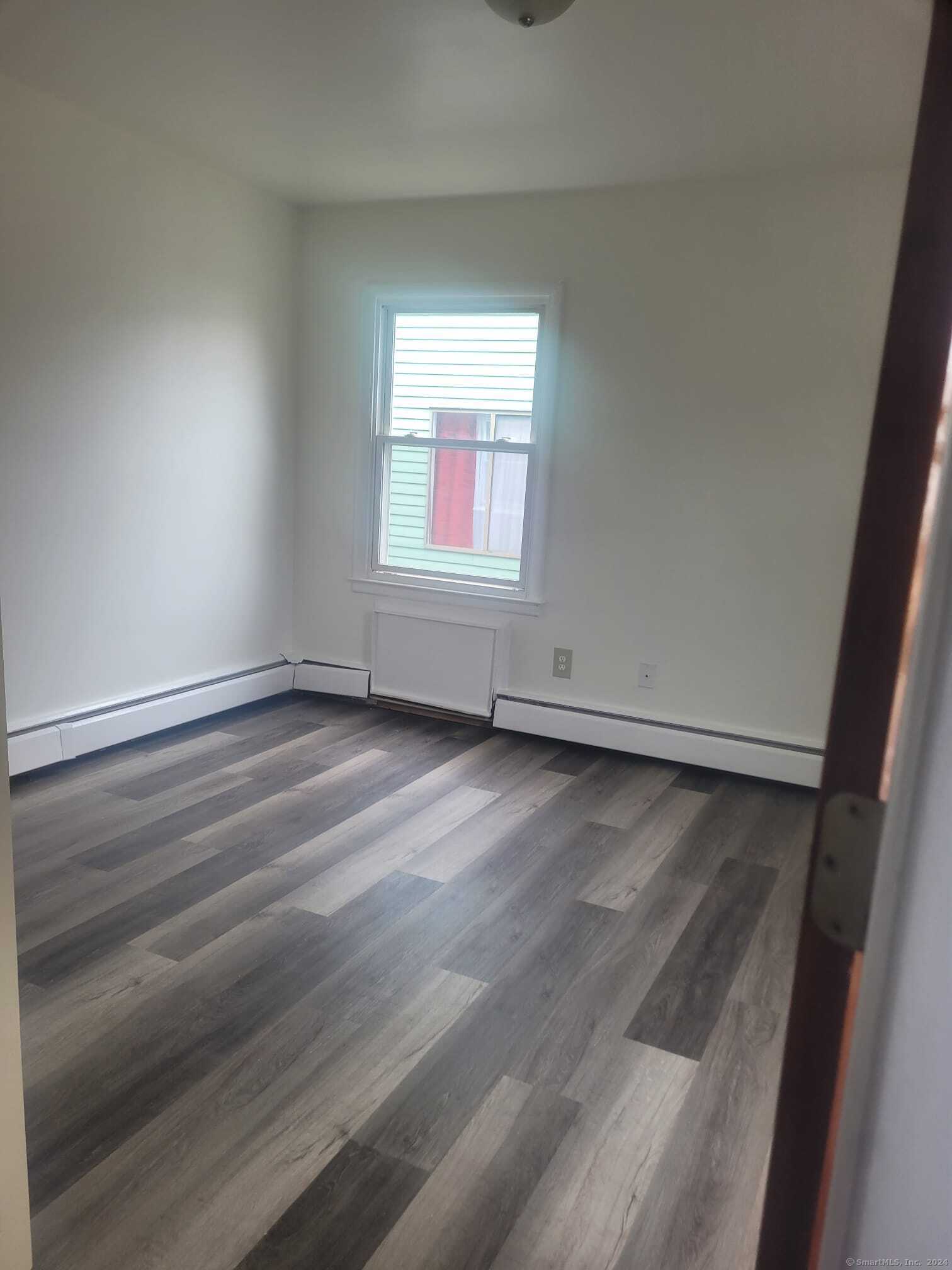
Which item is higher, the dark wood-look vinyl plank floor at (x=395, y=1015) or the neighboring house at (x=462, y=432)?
the neighboring house at (x=462, y=432)

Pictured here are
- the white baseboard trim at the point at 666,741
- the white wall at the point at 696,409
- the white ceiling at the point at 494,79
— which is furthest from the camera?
the white baseboard trim at the point at 666,741

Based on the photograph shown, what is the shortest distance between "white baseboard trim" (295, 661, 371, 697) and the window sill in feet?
1.39

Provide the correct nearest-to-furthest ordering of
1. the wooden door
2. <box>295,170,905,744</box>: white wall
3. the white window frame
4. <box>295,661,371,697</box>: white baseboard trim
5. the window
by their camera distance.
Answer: the wooden door
<box>295,170,905,744</box>: white wall
the white window frame
the window
<box>295,661,371,697</box>: white baseboard trim

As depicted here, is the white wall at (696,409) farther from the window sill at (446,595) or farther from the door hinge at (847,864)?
the door hinge at (847,864)

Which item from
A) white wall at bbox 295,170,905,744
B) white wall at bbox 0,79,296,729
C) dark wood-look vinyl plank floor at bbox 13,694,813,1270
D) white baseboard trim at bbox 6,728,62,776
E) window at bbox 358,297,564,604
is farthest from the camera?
window at bbox 358,297,564,604

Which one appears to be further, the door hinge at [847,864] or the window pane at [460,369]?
the window pane at [460,369]

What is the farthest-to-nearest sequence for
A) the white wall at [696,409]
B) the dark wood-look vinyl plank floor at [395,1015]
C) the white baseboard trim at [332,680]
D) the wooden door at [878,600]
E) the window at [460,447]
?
1. the white baseboard trim at [332,680]
2. the window at [460,447]
3. the white wall at [696,409]
4. the dark wood-look vinyl plank floor at [395,1015]
5. the wooden door at [878,600]

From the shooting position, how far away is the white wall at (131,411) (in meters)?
3.17

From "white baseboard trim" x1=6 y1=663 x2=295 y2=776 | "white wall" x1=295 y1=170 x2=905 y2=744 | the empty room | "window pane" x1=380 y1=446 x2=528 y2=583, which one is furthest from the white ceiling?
"white baseboard trim" x1=6 y1=663 x2=295 y2=776

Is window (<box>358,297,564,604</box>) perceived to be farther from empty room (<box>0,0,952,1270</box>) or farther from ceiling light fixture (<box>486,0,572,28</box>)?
ceiling light fixture (<box>486,0,572,28</box>)

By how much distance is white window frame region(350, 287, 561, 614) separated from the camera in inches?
158

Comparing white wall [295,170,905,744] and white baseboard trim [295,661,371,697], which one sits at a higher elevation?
white wall [295,170,905,744]

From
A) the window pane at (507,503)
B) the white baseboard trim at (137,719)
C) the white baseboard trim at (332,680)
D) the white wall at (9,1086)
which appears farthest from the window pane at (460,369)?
the white wall at (9,1086)

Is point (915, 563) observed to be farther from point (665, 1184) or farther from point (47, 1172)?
point (47, 1172)
